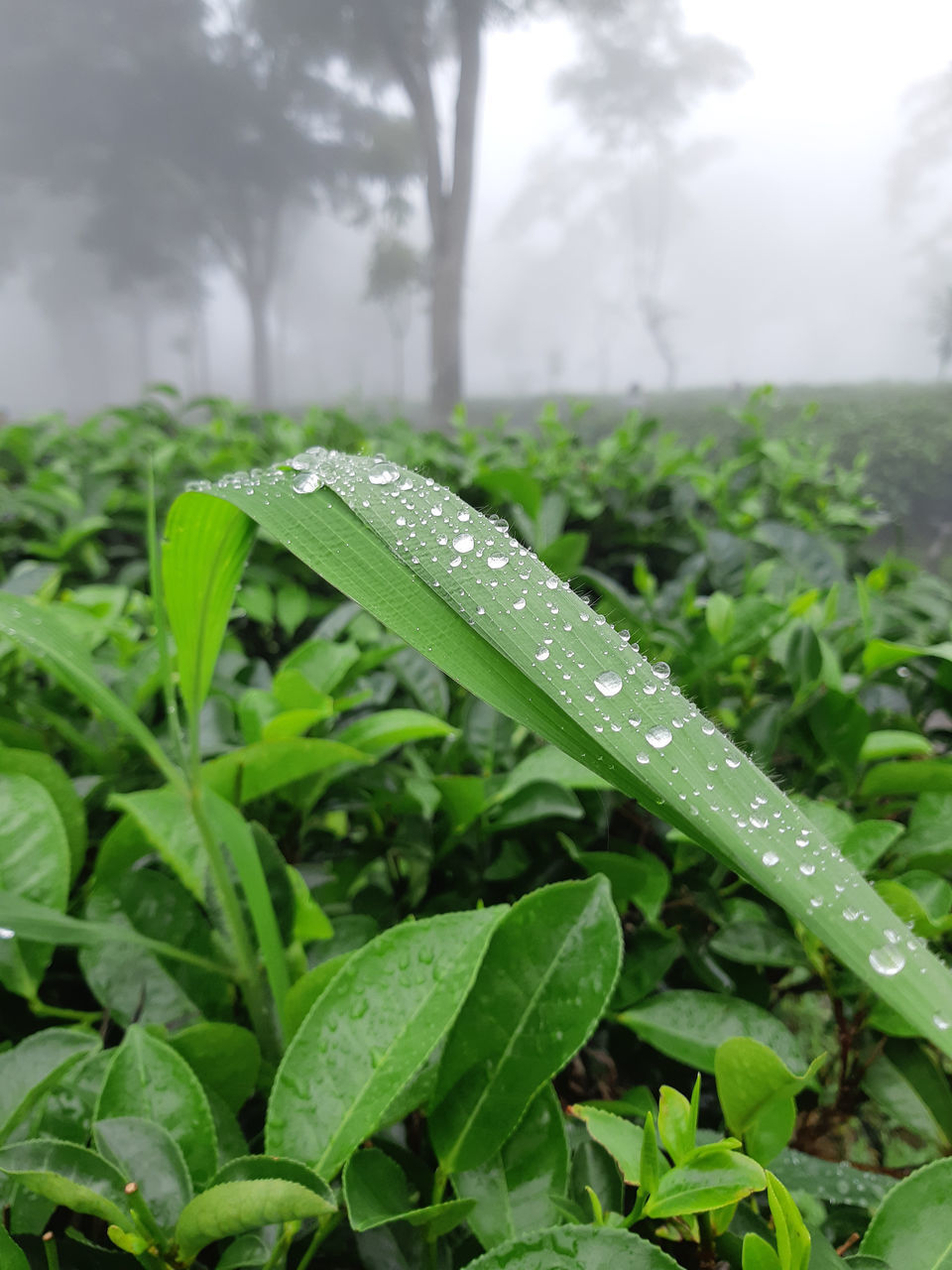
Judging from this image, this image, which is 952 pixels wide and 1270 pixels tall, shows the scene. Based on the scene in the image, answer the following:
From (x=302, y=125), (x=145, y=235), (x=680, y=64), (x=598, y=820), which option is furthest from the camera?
(x=145, y=235)

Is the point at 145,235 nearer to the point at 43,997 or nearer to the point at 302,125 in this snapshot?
the point at 302,125

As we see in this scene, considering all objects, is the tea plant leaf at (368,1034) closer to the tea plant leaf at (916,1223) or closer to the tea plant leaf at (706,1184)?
the tea plant leaf at (706,1184)

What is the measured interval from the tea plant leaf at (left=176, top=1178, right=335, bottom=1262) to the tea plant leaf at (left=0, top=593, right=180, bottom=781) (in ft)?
0.69

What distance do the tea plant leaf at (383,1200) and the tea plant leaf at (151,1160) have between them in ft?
0.25

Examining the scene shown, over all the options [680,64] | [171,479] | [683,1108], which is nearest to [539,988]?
[683,1108]

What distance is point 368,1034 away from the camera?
0.35 metres

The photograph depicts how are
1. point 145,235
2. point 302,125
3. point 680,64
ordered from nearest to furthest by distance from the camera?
point 680,64 → point 302,125 → point 145,235

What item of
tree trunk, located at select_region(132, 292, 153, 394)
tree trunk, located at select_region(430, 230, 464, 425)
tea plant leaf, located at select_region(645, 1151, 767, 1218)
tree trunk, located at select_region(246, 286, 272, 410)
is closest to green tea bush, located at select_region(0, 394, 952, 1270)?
tea plant leaf, located at select_region(645, 1151, 767, 1218)

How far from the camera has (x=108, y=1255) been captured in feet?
1.09

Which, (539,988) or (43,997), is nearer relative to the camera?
(539,988)

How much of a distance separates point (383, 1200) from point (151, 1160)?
109mm

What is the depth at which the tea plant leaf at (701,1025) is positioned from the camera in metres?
0.47

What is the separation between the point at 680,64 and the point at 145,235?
461 centimetres

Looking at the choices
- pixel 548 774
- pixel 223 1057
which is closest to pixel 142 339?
pixel 548 774
